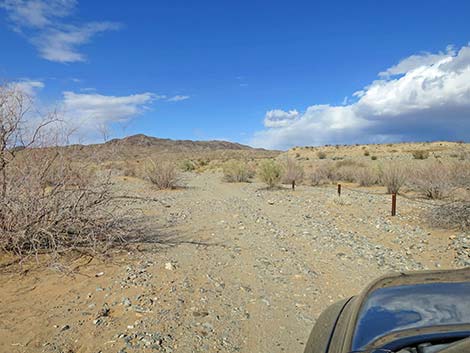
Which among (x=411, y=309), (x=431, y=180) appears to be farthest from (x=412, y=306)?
(x=431, y=180)

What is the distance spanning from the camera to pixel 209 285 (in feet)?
18.5

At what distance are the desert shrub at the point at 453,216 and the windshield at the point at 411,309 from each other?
28.3 feet

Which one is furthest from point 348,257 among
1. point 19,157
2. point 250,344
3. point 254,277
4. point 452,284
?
point 19,157

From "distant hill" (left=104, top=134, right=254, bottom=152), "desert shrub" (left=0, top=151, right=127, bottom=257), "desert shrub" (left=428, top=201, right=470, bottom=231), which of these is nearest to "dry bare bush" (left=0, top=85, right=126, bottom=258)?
"desert shrub" (left=0, top=151, right=127, bottom=257)

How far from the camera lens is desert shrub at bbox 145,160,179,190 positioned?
21.2 metres

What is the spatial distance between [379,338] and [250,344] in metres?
2.67

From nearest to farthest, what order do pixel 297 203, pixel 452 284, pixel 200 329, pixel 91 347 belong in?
pixel 452 284 → pixel 91 347 → pixel 200 329 → pixel 297 203

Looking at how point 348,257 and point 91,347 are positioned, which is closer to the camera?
point 91,347

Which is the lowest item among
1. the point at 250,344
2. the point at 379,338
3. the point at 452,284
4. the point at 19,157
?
the point at 250,344

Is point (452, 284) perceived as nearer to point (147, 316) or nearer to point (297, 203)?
point (147, 316)

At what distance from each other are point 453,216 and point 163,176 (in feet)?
50.7

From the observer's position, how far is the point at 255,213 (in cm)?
1227

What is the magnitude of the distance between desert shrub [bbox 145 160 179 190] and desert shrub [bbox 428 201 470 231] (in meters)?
14.7

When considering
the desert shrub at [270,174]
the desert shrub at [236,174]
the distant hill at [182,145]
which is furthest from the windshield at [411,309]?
the distant hill at [182,145]
